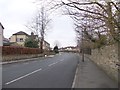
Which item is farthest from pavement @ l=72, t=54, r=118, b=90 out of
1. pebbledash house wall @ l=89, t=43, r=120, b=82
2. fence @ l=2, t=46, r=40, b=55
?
fence @ l=2, t=46, r=40, b=55

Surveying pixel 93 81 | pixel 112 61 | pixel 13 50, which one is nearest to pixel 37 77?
pixel 93 81

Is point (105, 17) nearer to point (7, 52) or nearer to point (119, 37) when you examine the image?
point (119, 37)

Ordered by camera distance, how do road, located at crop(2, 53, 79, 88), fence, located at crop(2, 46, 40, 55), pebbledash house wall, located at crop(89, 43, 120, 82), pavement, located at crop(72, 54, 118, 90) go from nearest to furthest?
pavement, located at crop(72, 54, 118, 90) < road, located at crop(2, 53, 79, 88) < pebbledash house wall, located at crop(89, 43, 120, 82) < fence, located at crop(2, 46, 40, 55)

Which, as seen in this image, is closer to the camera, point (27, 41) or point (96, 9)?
point (96, 9)

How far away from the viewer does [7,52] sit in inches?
1836

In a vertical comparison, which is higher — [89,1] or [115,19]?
[89,1]

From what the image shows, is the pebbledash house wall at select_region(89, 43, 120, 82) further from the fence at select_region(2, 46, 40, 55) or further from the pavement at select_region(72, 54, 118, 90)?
→ the fence at select_region(2, 46, 40, 55)

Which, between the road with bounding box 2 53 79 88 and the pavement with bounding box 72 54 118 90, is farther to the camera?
the road with bounding box 2 53 79 88

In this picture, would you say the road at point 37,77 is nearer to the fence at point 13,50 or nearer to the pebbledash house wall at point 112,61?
the pebbledash house wall at point 112,61

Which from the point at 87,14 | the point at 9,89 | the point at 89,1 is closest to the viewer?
the point at 9,89

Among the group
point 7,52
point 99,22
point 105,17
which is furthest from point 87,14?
point 7,52

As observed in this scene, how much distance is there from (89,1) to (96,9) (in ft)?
3.17

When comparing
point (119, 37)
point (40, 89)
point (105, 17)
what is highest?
point (105, 17)

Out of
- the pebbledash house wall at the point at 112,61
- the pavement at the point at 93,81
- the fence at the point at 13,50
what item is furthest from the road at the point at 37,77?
the fence at the point at 13,50
